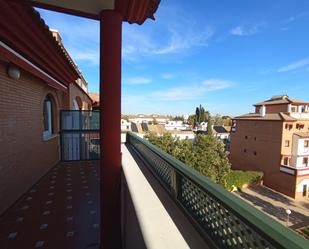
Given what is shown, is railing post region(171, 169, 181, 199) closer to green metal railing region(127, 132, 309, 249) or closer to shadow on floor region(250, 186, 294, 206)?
green metal railing region(127, 132, 309, 249)

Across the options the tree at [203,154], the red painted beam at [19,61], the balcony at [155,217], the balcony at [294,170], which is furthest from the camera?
the balcony at [294,170]

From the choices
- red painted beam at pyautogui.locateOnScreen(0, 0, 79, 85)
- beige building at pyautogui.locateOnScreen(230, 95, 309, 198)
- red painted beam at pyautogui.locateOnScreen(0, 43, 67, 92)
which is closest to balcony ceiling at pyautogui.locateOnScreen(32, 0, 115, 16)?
red painted beam at pyautogui.locateOnScreen(0, 0, 79, 85)

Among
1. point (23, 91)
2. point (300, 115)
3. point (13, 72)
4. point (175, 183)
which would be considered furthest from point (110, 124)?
point (300, 115)

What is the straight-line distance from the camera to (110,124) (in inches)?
84.8

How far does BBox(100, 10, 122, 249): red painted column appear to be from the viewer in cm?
205

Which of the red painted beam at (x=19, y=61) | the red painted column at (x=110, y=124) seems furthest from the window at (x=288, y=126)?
the red painted beam at (x=19, y=61)

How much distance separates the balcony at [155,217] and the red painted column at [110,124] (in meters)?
0.13

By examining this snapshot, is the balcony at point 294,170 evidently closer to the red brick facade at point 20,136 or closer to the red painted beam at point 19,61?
the red brick facade at point 20,136

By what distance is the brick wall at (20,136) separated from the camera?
2975 millimetres

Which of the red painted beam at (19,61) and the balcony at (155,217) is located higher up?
the red painted beam at (19,61)

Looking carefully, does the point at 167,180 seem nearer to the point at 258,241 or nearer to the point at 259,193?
the point at 258,241

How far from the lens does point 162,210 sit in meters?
1.50

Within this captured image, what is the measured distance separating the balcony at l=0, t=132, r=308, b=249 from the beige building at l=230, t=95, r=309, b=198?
19749 mm

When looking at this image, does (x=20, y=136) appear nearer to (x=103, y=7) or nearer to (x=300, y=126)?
(x=103, y=7)
